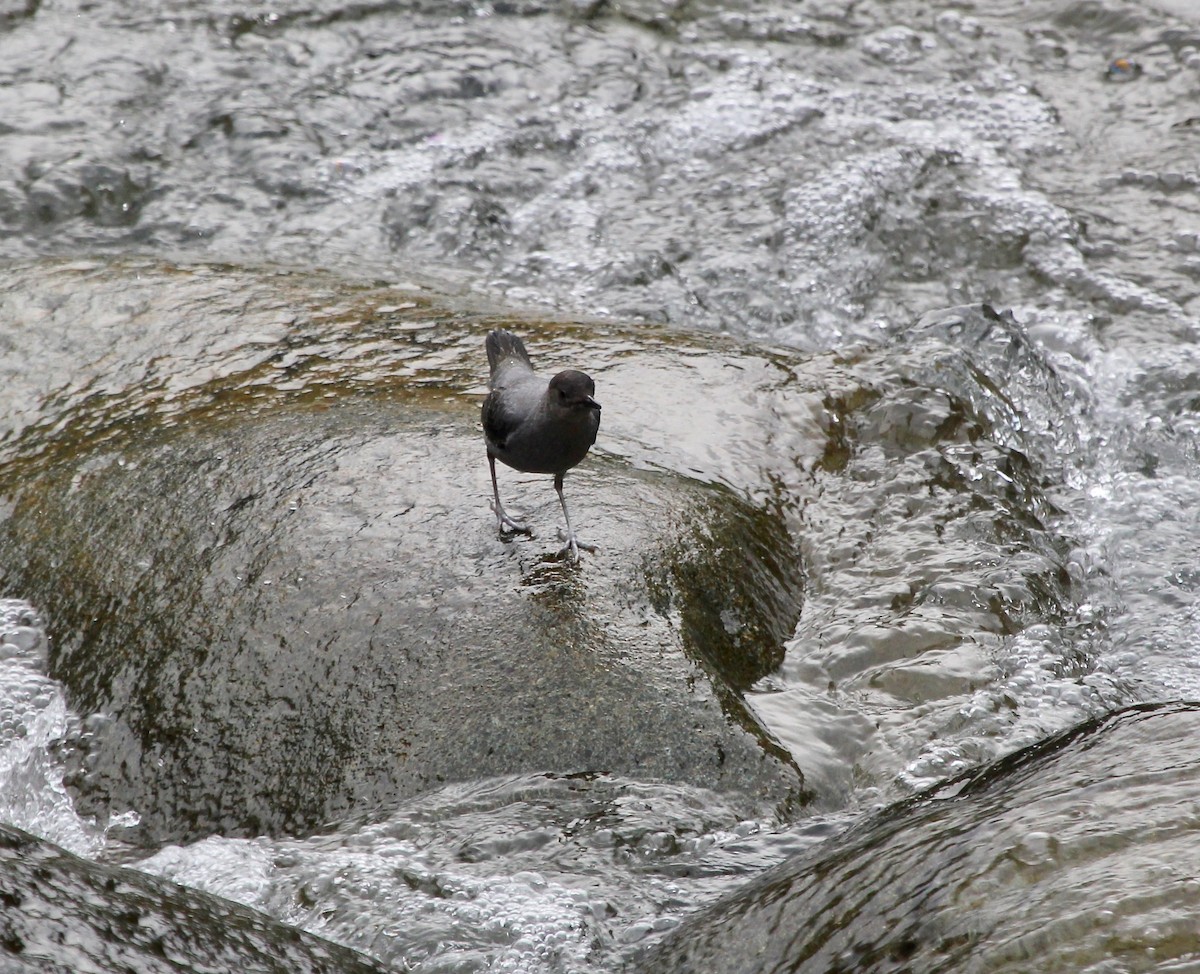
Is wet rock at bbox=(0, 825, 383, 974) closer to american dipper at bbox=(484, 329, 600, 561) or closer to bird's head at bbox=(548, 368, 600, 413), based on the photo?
american dipper at bbox=(484, 329, 600, 561)

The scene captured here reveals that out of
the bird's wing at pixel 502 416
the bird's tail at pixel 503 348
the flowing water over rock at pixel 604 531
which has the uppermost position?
the bird's wing at pixel 502 416

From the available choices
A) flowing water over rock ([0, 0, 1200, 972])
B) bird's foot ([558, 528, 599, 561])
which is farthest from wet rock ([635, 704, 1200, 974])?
bird's foot ([558, 528, 599, 561])

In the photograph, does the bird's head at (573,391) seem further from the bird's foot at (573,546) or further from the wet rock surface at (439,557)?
the wet rock surface at (439,557)

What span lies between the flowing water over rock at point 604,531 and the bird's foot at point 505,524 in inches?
3.5

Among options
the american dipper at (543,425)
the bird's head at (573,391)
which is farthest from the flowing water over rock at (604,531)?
the bird's head at (573,391)

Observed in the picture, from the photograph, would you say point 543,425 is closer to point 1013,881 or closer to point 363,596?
point 363,596

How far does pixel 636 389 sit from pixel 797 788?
7.37 ft

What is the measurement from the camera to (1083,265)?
782 centimetres

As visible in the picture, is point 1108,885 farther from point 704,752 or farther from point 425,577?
point 425,577

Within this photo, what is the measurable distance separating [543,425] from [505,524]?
568 mm

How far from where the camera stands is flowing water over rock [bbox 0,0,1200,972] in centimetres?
335

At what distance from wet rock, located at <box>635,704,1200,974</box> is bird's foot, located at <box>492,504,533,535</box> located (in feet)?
5.33

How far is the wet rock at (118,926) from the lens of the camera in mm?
2602

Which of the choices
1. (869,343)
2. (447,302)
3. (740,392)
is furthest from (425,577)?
(869,343)
